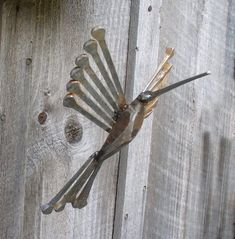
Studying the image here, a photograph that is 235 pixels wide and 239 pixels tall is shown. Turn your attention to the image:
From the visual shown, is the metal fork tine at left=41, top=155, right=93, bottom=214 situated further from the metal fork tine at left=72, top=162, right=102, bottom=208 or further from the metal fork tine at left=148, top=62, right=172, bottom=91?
the metal fork tine at left=148, top=62, right=172, bottom=91

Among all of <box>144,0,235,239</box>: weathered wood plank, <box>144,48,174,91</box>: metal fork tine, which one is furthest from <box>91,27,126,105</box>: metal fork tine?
<box>144,0,235,239</box>: weathered wood plank

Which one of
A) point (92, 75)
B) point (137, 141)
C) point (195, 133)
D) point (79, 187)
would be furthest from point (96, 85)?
point (195, 133)

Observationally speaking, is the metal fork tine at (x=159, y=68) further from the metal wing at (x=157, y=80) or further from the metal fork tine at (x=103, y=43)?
the metal fork tine at (x=103, y=43)

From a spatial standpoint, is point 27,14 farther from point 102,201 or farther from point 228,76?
point 228,76

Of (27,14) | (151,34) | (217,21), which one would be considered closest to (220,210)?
(217,21)

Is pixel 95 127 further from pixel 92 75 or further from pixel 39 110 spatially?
pixel 92 75
